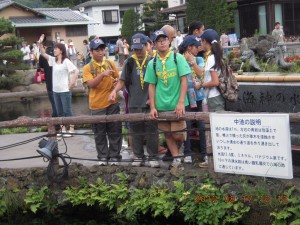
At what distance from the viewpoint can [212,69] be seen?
6.51 meters

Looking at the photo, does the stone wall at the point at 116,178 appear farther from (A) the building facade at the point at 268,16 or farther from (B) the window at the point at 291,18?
(B) the window at the point at 291,18

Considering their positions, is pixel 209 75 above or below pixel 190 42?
below

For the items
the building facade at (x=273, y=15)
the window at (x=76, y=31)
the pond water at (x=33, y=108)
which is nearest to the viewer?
the pond water at (x=33, y=108)

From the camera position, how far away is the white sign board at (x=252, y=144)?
18.2ft

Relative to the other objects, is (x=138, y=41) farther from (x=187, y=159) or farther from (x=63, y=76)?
(x=63, y=76)

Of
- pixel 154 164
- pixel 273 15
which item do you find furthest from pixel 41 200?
pixel 273 15

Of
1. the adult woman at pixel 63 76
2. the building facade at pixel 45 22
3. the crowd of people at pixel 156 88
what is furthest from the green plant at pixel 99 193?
the building facade at pixel 45 22

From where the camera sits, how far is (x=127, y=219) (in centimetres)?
699

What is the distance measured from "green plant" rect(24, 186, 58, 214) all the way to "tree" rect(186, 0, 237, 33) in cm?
2265

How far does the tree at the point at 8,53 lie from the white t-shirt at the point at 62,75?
13.1m

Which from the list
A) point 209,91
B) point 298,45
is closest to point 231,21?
point 298,45

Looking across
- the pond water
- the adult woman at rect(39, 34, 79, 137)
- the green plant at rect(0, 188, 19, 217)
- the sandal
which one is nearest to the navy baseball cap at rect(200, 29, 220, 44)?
the sandal

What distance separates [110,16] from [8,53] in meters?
31.4

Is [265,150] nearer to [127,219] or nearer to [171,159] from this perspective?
[171,159]
